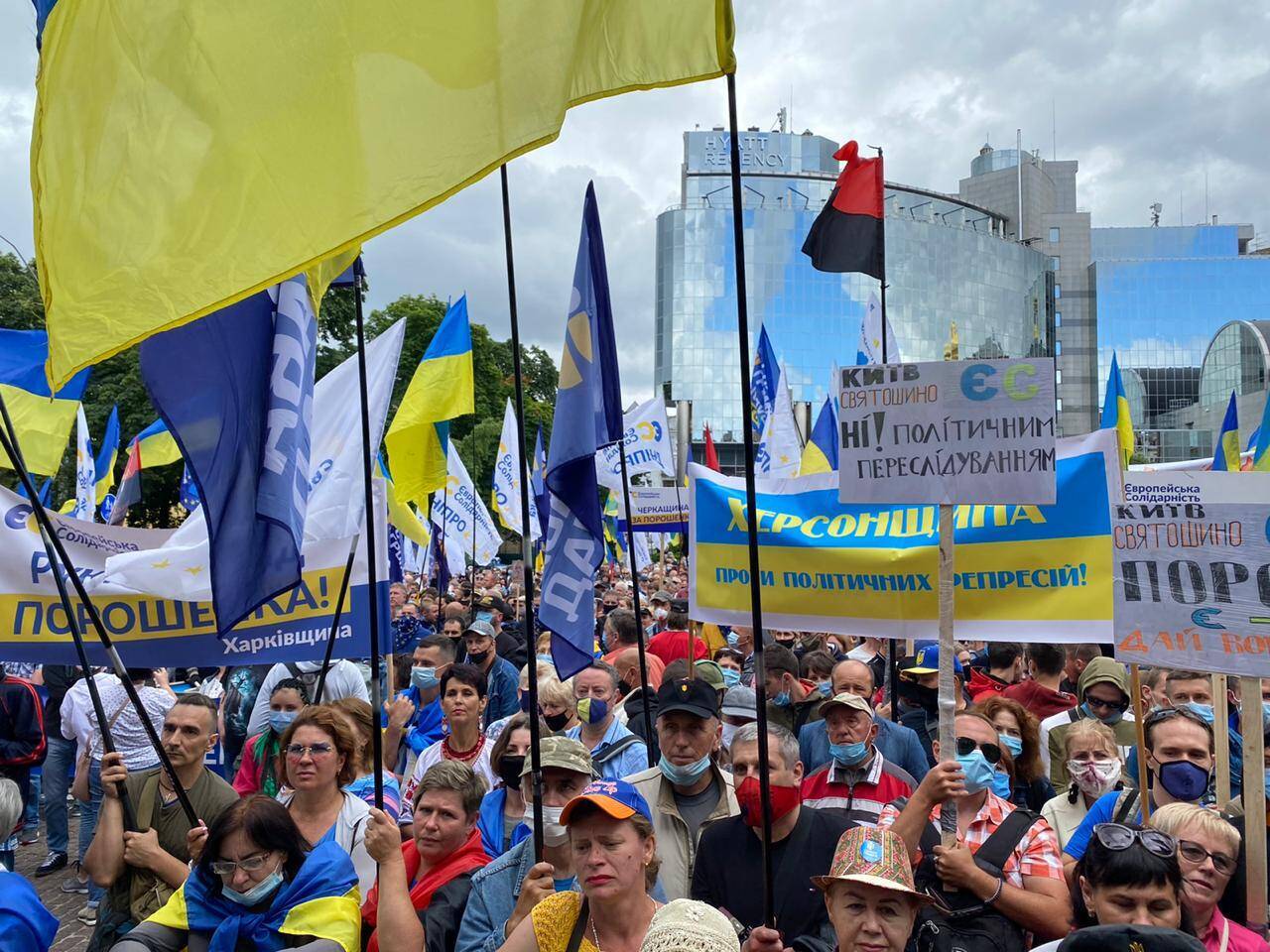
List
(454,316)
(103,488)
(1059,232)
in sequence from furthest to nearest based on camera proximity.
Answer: (1059,232) < (103,488) < (454,316)

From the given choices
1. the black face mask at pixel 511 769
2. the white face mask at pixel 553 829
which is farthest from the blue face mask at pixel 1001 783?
the black face mask at pixel 511 769

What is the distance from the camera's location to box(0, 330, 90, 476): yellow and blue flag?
28.5ft

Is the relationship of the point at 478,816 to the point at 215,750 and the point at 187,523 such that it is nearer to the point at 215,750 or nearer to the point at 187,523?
the point at 187,523

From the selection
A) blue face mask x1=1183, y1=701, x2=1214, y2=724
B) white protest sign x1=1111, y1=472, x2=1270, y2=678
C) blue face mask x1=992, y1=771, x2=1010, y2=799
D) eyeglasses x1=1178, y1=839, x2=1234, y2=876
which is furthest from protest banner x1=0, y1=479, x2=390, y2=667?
blue face mask x1=1183, y1=701, x2=1214, y2=724

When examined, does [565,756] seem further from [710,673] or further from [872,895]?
[710,673]

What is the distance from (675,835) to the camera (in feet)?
15.0

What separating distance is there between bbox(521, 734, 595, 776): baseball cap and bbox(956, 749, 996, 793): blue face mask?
4.88ft

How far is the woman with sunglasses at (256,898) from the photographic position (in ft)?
12.1

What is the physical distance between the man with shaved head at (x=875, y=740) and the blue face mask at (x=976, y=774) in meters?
0.99

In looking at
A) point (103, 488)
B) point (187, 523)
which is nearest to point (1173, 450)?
point (103, 488)

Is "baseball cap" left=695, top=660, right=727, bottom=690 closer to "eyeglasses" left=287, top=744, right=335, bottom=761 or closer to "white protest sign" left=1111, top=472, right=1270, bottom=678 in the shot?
"eyeglasses" left=287, top=744, right=335, bottom=761

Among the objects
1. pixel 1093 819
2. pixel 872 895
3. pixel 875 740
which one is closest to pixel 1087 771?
pixel 1093 819

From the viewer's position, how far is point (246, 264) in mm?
2717

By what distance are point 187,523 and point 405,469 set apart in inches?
134
